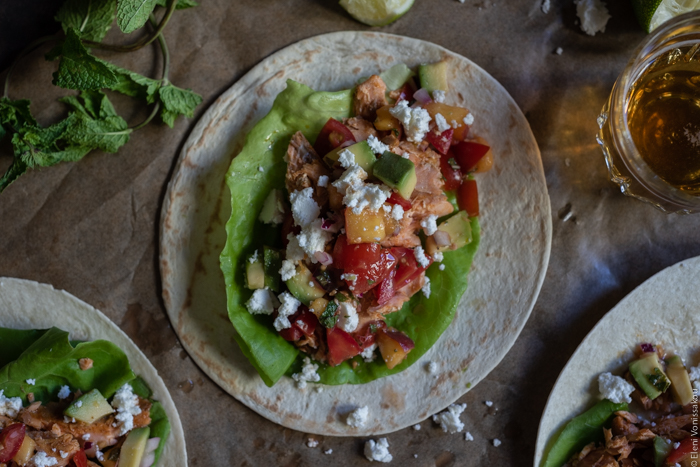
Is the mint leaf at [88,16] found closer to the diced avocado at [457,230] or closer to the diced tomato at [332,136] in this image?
the diced tomato at [332,136]

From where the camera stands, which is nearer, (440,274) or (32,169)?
(440,274)

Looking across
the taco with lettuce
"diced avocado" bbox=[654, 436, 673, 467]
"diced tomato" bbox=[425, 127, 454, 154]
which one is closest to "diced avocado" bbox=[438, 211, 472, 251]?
the taco with lettuce

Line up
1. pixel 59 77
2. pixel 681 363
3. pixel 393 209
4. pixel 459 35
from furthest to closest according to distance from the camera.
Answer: pixel 459 35 → pixel 681 363 → pixel 59 77 → pixel 393 209

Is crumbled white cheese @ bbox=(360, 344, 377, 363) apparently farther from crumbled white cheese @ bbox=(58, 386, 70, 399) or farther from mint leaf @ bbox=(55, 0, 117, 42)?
mint leaf @ bbox=(55, 0, 117, 42)

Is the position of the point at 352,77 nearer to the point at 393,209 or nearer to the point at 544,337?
the point at 393,209

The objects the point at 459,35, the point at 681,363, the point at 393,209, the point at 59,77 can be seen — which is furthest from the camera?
the point at 459,35

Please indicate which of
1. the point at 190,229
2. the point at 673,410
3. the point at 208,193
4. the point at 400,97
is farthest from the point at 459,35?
the point at 673,410

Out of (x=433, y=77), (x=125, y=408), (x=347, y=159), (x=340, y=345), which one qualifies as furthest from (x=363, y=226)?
(x=125, y=408)

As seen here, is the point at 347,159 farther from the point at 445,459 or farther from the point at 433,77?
the point at 445,459
